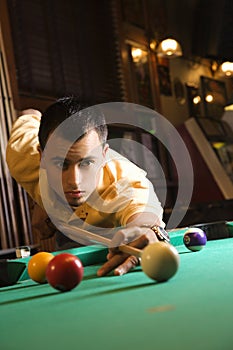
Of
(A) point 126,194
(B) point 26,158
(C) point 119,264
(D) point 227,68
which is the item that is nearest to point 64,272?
(C) point 119,264

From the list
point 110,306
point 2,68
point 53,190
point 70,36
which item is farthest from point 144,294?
point 70,36

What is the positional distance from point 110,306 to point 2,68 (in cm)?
349

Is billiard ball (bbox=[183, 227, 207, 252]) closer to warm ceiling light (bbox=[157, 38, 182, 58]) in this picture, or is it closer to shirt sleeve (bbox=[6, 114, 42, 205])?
shirt sleeve (bbox=[6, 114, 42, 205])

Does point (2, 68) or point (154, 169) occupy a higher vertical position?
point (2, 68)

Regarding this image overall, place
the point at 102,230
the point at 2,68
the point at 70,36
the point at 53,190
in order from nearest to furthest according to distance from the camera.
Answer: the point at 102,230 → the point at 53,190 → the point at 2,68 → the point at 70,36

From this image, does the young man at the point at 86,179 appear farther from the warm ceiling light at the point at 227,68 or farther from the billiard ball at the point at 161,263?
the warm ceiling light at the point at 227,68

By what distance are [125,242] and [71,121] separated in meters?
0.89

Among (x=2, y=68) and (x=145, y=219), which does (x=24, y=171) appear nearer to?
(x=145, y=219)

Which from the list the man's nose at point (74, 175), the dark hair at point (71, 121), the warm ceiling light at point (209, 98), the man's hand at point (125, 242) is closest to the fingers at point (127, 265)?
the man's hand at point (125, 242)

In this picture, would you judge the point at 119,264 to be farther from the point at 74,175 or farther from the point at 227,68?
the point at 227,68

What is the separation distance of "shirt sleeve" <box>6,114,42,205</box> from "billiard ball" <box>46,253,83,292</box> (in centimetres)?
145

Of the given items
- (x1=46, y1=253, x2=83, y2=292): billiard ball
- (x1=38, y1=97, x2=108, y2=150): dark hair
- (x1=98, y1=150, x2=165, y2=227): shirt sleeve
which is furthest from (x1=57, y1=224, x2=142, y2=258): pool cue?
(x1=38, y1=97, x2=108, y2=150): dark hair

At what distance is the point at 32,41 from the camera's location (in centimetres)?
457

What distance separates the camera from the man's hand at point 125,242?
150cm
